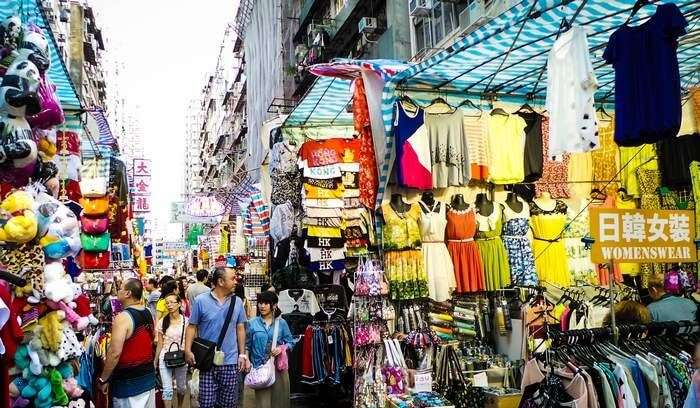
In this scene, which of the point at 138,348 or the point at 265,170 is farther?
the point at 265,170

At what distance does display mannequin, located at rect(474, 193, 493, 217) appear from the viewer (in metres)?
6.79

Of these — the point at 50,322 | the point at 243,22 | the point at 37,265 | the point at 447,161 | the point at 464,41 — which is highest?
the point at 243,22

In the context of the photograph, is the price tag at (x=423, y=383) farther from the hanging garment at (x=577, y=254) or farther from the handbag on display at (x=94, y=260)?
the handbag on display at (x=94, y=260)

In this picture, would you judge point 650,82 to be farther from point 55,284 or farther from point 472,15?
point 472,15

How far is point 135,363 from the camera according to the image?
5.09 m

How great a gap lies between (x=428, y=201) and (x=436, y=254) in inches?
24.5

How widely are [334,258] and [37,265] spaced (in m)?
4.60

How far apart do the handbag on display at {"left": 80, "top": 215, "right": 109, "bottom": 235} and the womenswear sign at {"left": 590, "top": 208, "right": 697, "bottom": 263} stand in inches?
292

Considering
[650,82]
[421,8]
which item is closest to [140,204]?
[421,8]

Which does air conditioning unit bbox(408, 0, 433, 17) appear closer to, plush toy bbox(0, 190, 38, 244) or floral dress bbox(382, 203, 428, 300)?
floral dress bbox(382, 203, 428, 300)

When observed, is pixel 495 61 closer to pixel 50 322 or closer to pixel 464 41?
pixel 464 41

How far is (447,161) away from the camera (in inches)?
256

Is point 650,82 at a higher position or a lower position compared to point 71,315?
higher

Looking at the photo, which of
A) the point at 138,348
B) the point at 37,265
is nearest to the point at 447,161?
the point at 138,348
